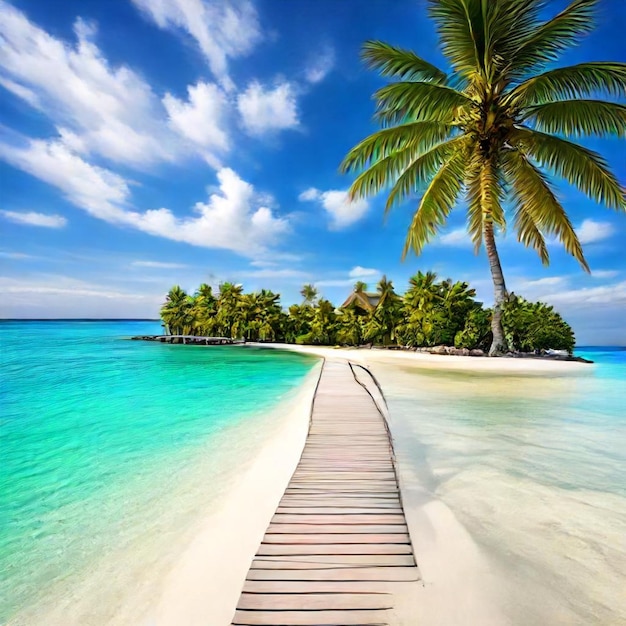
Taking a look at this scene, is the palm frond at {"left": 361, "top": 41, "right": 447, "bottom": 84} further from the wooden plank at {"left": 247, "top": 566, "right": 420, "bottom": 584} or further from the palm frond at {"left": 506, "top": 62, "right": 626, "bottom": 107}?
the wooden plank at {"left": 247, "top": 566, "right": 420, "bottom": 584}

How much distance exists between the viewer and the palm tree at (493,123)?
9477 mm

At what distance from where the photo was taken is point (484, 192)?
35.9ft

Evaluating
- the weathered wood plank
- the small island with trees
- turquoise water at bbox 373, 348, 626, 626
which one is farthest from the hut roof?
the weathered wood plank

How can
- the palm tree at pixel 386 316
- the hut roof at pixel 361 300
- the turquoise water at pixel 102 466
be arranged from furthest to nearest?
the hut roof at pixel 361 300 < the palm tree at pixel 386 316 < the turquoise water at pixel 102 466

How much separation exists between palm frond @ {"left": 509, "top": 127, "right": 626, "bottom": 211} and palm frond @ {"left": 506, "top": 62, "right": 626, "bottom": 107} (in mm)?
943

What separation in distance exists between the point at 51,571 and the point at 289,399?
5.92 metres

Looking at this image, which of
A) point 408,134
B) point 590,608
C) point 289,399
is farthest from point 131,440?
point 408,134

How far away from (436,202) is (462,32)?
15.8 feet

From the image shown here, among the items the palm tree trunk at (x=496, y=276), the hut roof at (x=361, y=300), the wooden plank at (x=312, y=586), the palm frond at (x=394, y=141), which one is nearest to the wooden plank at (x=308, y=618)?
the wooden plank at (x=312, y=586)

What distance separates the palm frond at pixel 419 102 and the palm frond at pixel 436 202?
1483mm

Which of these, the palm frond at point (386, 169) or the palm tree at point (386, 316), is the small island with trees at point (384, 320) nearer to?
the palm tree at point (386, 316)

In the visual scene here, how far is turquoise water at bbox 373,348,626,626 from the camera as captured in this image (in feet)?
6.39

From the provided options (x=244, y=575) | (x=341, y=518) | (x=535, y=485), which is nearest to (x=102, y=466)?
(x=244, y=575)

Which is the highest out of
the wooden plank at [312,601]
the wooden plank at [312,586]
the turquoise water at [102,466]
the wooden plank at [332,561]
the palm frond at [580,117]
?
the palm frond at [580,117]
